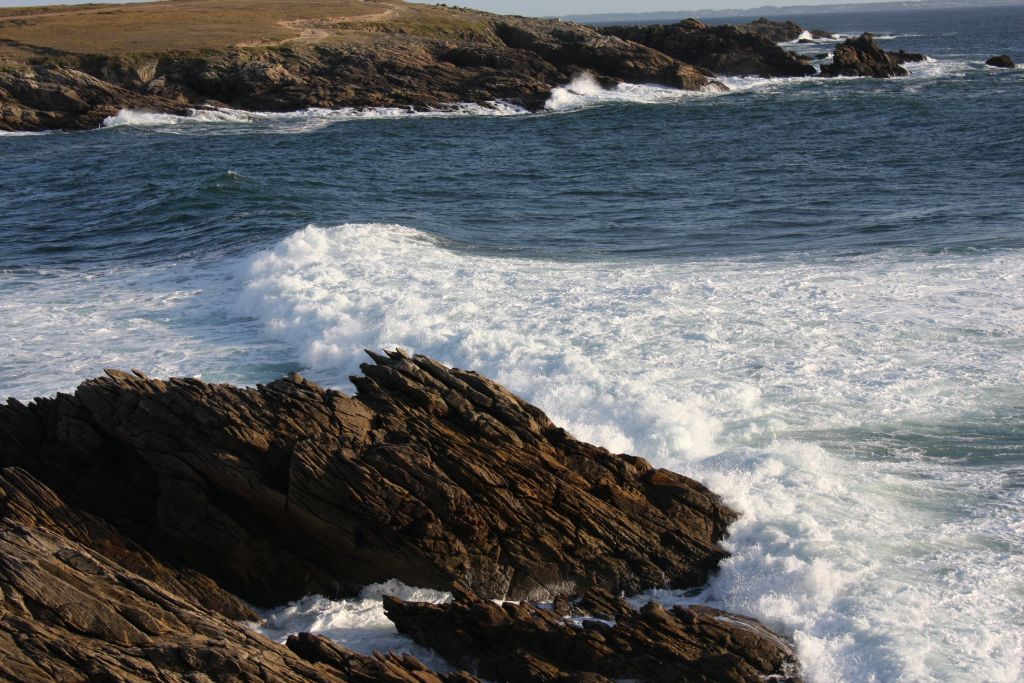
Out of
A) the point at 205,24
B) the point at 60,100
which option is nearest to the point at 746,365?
the point at 60,100

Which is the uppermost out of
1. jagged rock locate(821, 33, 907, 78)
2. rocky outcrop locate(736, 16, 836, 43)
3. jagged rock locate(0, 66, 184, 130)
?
rocky outcrop locate(736, 16, 836, 43)

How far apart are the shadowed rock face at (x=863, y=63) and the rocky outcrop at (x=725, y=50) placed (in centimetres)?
187

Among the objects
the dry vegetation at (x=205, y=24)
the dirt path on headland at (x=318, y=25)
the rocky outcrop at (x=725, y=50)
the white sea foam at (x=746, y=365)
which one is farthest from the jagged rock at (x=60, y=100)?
the white sea foam at (x=746, y=365)

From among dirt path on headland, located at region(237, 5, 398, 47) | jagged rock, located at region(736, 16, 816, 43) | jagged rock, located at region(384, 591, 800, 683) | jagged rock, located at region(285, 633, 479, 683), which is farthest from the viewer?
jagged rock, located at region(736, 16, 816, 43)

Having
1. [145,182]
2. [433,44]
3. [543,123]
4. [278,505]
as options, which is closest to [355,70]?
[433,44]

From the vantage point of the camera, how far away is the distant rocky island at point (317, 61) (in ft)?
186

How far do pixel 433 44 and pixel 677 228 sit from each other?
156 ft

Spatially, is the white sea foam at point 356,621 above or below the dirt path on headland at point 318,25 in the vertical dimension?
below

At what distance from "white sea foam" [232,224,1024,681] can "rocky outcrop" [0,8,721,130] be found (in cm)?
3772

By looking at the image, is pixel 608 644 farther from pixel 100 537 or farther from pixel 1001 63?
pixel 1001 63

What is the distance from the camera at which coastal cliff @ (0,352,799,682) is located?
27.3 ft

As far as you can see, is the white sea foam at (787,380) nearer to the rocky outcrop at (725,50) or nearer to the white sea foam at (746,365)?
the white sea foam at (746,365)

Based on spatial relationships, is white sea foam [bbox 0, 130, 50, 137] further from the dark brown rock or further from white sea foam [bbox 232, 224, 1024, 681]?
the dark brown rock

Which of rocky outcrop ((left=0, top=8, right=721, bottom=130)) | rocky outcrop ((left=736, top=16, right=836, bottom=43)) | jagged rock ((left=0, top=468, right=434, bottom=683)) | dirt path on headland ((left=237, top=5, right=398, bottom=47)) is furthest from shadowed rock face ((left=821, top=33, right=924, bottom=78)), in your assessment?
jagged rock ((left=0, top=468, right=434, bottom=683))
